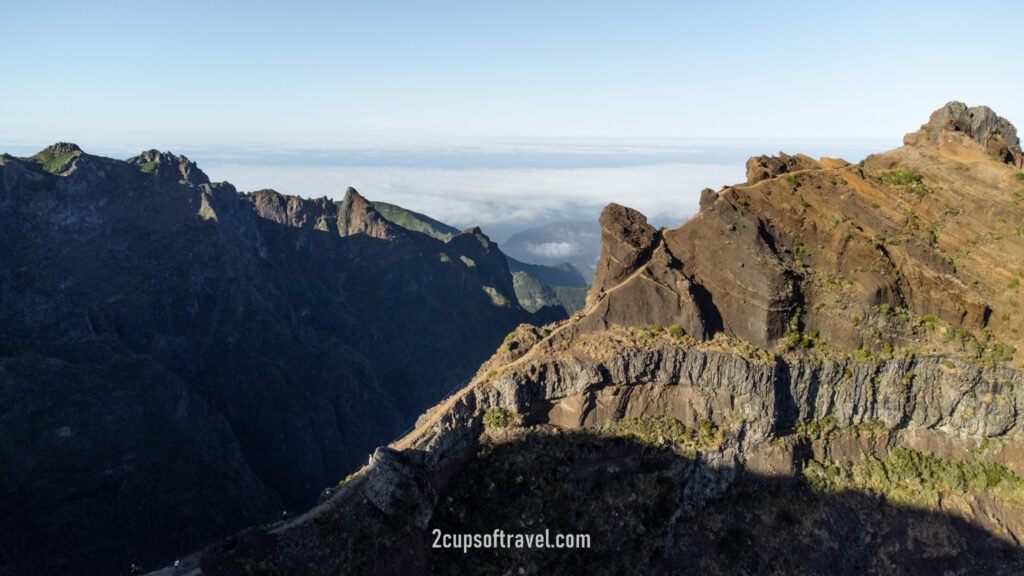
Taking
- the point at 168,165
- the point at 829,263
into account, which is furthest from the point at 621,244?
the point at 168,165

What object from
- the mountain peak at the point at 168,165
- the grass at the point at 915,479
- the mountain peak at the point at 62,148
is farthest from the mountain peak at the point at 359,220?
the grass at the point at 915,479

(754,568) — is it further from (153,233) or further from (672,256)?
(153,233)

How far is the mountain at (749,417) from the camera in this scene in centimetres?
4134

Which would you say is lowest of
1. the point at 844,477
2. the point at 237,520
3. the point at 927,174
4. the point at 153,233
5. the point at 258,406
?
the point at 237,520

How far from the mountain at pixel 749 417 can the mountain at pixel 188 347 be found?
47.6m

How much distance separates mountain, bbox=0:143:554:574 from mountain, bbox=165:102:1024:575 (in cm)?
4755

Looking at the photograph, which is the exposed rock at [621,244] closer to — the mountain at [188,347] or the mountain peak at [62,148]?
the mountain at [188,347]

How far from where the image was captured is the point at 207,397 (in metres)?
106

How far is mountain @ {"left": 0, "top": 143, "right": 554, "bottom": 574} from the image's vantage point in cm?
7325

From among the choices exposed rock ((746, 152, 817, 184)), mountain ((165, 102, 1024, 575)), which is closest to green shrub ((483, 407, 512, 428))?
mountain ((165, 102, 1024, 575))

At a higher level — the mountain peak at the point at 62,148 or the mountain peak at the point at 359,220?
the mountain peak at the point at 62,148

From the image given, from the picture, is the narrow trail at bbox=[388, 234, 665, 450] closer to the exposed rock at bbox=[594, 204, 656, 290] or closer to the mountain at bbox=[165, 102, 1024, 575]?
the mountain at bbox=[165, 102, 1024, 575]

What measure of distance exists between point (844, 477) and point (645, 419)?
54.0ft

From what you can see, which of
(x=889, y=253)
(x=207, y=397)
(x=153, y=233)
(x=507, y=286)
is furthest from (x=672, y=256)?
(x=507, y=286)
